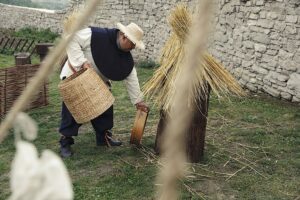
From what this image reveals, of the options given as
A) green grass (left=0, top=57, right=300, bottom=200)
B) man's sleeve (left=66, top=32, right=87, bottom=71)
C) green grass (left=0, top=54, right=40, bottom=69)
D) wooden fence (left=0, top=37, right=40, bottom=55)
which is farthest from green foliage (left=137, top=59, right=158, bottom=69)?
man's sleeve (left=66, top=32, right=87, bottom=71)

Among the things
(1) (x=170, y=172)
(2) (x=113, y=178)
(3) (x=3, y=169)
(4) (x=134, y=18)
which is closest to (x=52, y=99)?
(3) (x=3, y=169)

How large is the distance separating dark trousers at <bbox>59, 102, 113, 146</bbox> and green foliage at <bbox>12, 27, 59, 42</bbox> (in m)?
9.59

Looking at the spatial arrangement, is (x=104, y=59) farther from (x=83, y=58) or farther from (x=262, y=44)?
(x=262, y=44)

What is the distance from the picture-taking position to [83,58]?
4.07 metres

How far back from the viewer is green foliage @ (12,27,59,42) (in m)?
13.9

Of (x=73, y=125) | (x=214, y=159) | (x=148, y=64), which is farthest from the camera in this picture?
(x=148, y=64)

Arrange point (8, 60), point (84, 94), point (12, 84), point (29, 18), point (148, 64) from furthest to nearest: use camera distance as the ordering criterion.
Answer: point (29, 18), point (8, 60), point (148, 64), point (12, 84), point (84, 94)

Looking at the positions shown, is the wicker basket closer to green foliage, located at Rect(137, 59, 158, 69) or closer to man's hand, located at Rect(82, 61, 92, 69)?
man's hand, located at Rect(82, 61, 92, 69)

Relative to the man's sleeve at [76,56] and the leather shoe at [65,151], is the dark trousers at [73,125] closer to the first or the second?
the leather shoe at [65,151]

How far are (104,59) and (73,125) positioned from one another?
27.2 inches

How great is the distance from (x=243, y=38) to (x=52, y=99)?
3205mm

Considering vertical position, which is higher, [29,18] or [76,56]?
[76,56]

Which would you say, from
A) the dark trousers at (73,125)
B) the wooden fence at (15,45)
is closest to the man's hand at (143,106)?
the dark trousers at (73,125)

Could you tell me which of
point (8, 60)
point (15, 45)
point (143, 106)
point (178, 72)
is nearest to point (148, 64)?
point (8, 60)
